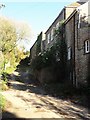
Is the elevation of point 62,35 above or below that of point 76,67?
above

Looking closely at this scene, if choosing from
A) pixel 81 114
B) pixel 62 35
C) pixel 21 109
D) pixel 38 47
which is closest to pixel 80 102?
pixel 81 114

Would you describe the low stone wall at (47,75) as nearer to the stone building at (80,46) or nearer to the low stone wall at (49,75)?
the low stone wall at (49,75)

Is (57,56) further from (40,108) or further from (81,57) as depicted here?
(40,108)

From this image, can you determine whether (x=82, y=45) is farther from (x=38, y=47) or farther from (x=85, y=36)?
(x=38, y=47)

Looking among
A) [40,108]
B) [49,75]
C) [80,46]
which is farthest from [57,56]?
[40,108]

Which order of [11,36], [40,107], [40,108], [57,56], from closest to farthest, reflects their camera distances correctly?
[40,108]
[40,107]
[57,56]
[11,36]

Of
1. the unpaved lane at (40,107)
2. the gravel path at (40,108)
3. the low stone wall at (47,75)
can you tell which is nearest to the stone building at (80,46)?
the low stone wall at (47,75)

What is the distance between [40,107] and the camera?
849 inches

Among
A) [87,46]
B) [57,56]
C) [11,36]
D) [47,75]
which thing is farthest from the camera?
[11,36]

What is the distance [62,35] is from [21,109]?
62.4 ft

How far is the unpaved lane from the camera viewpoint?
1911 cm

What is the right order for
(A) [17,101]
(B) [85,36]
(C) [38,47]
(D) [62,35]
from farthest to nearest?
(C) [38,47] < (D) [62,35] < (B) [85,36] < (A) [17,101]

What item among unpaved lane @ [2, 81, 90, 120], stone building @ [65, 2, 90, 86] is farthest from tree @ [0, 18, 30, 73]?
unpaved lane @ [2, 81, 90, 120]

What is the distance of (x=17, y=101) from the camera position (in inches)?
930
